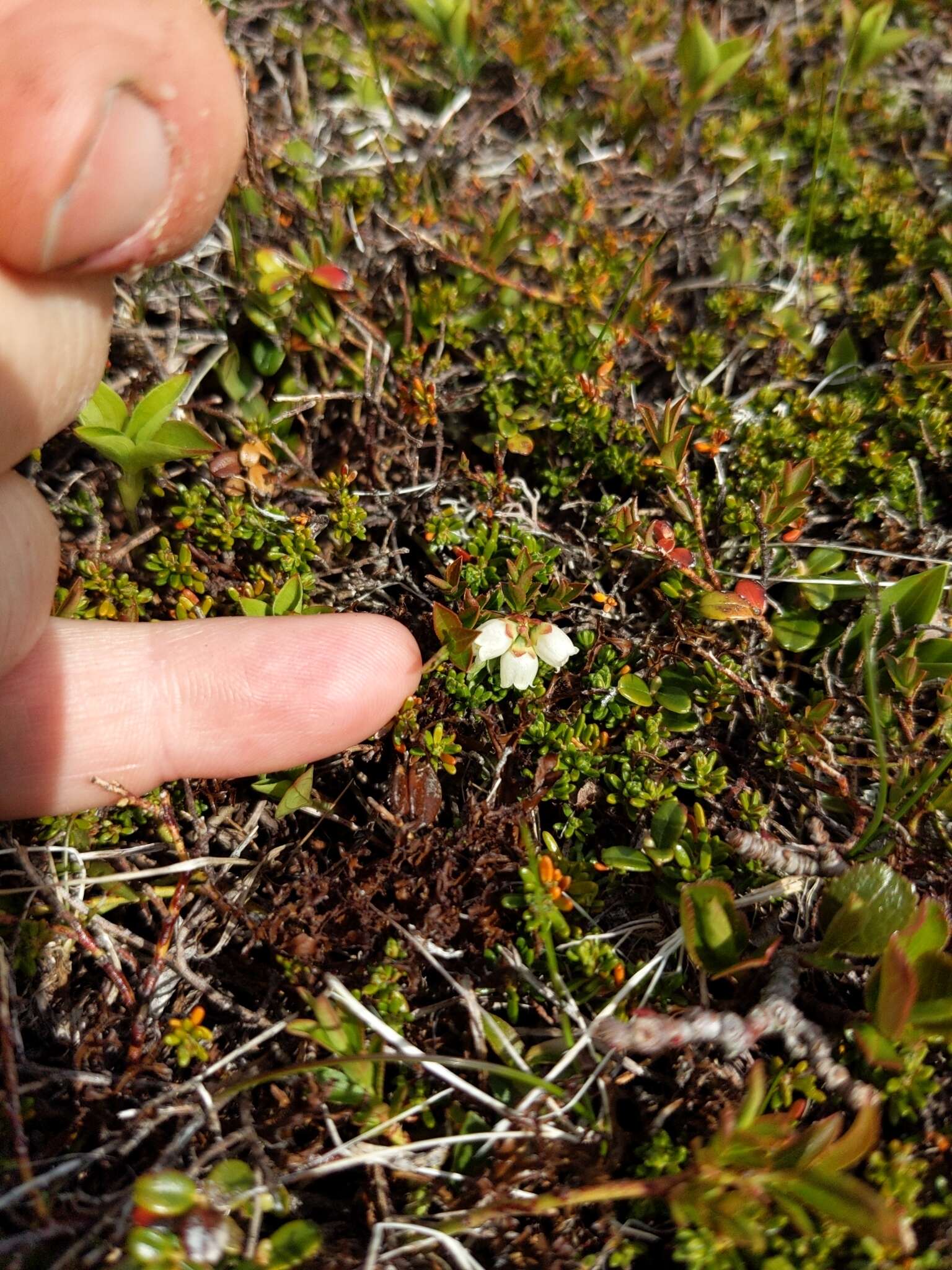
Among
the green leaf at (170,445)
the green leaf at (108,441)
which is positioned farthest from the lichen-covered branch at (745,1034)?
the green leaf at (108,441)

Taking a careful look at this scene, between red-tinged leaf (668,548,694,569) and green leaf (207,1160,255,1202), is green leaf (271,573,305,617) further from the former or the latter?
green leaf (207,1160,255,1202)

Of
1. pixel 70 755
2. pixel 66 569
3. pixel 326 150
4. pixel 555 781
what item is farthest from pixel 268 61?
pixel 555 781

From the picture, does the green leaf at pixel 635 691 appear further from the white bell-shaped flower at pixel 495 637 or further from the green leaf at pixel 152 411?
the green leaf at pixel 152 411

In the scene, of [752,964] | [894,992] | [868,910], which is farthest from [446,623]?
[894,992]

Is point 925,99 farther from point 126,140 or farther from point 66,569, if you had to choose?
point 66,569

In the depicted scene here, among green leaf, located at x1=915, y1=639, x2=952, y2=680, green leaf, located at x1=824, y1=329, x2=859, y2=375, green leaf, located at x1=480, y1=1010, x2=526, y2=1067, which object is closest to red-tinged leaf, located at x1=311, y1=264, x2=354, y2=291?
green leaf, located at x1=824, y1=329, x2=859, y2=375

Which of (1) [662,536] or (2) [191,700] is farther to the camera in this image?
(1) [662,536]

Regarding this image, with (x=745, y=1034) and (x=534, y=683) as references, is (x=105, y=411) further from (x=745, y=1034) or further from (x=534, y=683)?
(x=745, y=1034)
